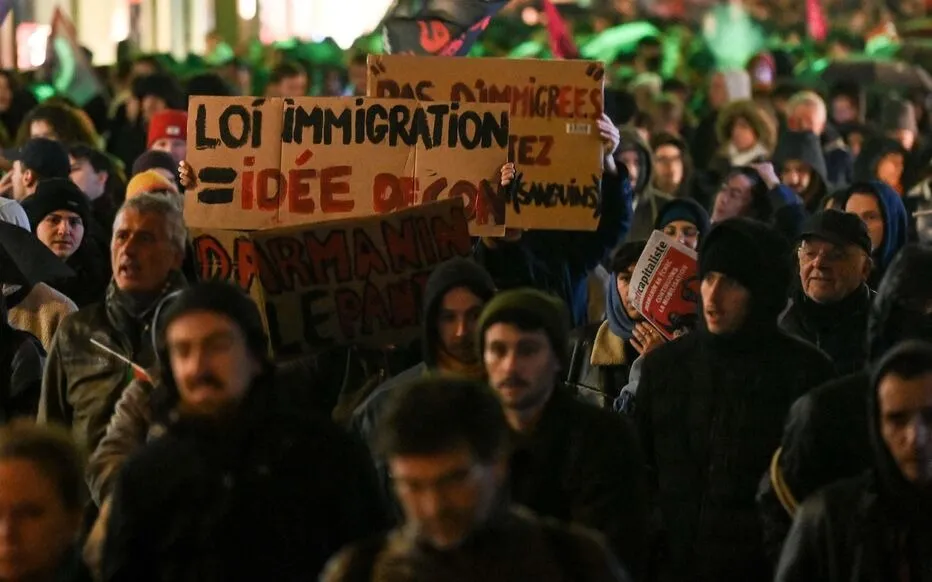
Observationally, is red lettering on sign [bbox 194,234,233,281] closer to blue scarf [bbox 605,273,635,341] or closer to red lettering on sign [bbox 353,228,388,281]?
red lettering on sign [bbox 353,228,388,281]

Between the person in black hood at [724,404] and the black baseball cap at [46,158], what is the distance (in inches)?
176

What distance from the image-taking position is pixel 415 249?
7.51 m

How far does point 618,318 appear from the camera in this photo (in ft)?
26.5

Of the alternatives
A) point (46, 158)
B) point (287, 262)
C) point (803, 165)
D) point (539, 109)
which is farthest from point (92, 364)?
point (803, 165)

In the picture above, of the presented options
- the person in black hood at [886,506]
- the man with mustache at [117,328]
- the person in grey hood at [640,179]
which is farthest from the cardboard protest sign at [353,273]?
the person in grey hood at [640,179]

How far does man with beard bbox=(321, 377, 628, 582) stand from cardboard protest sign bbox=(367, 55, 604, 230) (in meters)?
4.82

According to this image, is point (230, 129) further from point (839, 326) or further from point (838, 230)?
point (839, 326)

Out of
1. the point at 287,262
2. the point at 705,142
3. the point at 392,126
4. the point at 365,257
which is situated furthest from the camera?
the point at 705,142

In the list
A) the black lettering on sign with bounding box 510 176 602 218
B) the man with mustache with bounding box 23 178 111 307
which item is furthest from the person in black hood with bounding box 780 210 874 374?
the man with mustache with bounding box 23 178 111 307

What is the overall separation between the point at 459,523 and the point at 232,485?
3.17 feet

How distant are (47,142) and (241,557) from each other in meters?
5.82

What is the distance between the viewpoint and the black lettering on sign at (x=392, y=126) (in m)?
8.38

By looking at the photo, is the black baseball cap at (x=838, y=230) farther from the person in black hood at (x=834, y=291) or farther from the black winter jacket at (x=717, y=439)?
the black winter jacket at (x=717, y=439)

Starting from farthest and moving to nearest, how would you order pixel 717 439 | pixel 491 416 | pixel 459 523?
1. pixel 717 439
2. pixel 491 416
3. pixel 459 523
